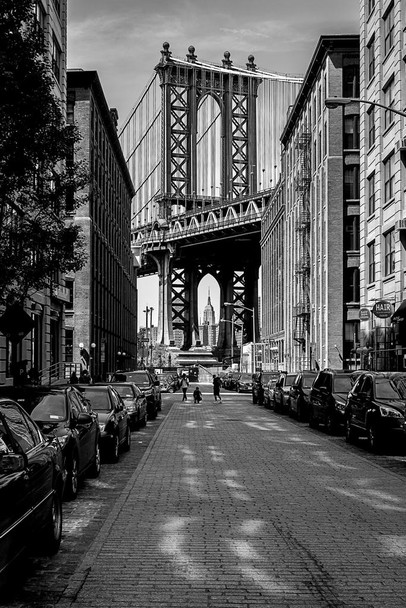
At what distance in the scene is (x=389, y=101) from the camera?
3731cm

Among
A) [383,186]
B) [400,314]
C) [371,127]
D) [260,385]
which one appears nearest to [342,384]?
[400,314]

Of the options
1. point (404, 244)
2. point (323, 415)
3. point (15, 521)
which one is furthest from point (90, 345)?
point (15, 521)

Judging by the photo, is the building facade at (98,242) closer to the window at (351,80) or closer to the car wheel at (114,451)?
the window at (351,80)

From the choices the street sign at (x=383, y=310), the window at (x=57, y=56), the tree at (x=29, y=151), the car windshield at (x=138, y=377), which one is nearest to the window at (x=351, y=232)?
the window at (x=57, y=56)

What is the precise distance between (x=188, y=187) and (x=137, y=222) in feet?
39.6

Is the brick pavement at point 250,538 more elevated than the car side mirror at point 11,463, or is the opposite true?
the car side mirror at point 11,463

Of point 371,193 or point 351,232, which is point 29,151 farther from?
point 351,232

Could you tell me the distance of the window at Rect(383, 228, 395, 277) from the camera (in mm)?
35938

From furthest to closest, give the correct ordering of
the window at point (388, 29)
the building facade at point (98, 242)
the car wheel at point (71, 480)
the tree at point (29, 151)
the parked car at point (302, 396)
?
the building facade at point (98, 242), the window at point (388, 29), the parked car at point (302, 396), the tree at point (29, 151), the car wheel at point (71, 480)

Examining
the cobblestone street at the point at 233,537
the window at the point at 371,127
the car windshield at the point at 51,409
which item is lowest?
the cobblestone street at the point at 233,537

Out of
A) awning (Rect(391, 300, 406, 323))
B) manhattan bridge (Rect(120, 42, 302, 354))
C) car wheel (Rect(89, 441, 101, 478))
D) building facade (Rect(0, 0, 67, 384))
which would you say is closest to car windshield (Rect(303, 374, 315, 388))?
awning (Rect(391, 300, 406, 323))

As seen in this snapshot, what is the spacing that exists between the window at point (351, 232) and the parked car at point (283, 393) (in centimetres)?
1887

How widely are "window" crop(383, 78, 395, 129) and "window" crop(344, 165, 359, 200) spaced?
55.9 ft

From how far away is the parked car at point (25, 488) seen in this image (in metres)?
5.93
